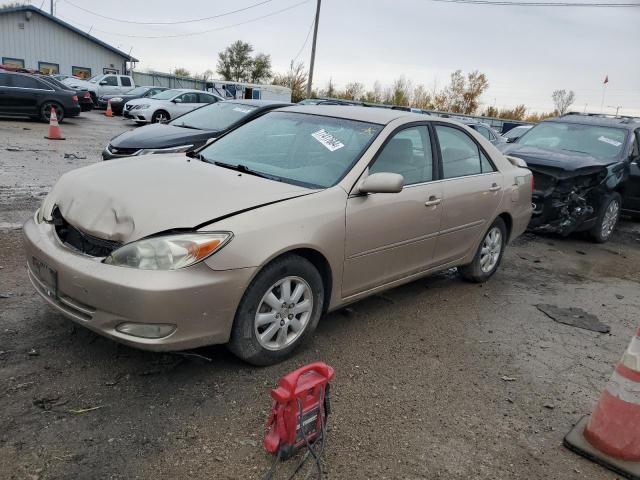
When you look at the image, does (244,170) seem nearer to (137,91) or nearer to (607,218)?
(607,218)

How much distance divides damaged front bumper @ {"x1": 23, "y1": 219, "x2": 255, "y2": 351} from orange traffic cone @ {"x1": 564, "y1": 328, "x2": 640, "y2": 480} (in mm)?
2028

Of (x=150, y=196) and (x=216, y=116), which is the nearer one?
(x=150, y=196)

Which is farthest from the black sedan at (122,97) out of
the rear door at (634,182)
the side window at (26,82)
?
the rear door at (634,182)

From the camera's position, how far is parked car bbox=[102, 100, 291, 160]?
814cm

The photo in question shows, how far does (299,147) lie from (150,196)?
51.2 inches

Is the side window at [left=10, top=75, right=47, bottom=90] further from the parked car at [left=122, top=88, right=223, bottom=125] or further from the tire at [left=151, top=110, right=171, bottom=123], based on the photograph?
the tire at [left=151, top=110, right=171, bottom=123]

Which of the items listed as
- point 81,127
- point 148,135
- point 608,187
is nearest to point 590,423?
point 608,187

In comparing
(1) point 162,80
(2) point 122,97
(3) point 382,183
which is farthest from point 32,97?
(1) point 162,80

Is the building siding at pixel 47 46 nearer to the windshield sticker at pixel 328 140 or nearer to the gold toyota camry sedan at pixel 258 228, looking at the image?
the gold toyota camry sedan at pixel 258 228

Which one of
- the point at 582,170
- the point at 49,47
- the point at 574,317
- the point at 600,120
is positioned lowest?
the point at 574,317

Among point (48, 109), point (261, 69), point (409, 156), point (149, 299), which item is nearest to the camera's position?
point (149, 299)

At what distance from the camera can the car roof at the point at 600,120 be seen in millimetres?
8578

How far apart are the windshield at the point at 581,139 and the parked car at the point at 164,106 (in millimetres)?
12956

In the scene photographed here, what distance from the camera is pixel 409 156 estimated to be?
4262 mm
